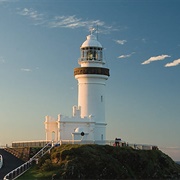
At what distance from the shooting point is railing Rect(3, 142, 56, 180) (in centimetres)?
3840

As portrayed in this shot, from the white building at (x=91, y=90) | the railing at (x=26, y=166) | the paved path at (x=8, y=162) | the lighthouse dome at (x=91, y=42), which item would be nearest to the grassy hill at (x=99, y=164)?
the railing at (x=26, y=166)

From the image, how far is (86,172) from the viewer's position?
41156 mm

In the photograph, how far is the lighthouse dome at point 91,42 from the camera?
56906mm

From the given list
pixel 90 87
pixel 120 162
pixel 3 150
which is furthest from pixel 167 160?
pixel 3 150

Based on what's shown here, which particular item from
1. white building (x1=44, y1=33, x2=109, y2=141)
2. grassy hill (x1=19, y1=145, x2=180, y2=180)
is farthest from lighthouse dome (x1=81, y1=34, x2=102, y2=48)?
grassy hill (x1=19, y1=145, x2=180, y2=180)

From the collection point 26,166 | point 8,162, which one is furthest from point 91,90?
point 26,166

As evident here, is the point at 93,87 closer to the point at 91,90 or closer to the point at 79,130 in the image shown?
the point at 91,90

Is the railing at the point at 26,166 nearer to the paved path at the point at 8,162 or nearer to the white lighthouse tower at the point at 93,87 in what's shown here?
the paved path at the point at 8,162

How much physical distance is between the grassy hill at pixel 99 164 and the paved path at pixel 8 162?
1889 millimetres

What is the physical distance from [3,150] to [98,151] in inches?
518

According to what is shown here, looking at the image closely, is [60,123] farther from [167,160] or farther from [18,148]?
[167,160]

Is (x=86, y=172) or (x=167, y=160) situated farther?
(x=167, y=160)

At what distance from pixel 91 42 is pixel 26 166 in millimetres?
19958

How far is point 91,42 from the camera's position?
57250mm
